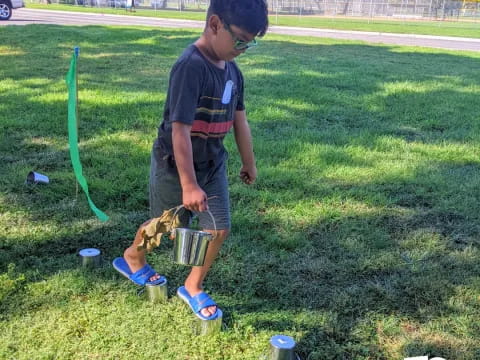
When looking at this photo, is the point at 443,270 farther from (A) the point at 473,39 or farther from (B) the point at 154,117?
(A) the point at 473,39

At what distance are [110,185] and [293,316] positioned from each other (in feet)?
6.47

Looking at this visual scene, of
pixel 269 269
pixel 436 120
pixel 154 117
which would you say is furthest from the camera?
pixel 436 120

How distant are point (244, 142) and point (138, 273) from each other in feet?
3.02

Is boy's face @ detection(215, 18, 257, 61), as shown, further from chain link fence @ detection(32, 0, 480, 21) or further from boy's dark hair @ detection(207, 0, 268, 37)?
chain link fence @ detection(32, 0, 480, 21)

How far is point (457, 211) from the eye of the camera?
151 inches

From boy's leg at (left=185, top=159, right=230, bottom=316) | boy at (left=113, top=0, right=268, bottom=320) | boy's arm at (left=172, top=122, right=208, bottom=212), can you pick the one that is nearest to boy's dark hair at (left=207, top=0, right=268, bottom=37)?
boy at (left=113, top=0, right=268, bottom=320)

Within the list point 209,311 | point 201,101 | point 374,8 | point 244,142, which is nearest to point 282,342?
point 209,311

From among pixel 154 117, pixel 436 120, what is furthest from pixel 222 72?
pixel 436 120

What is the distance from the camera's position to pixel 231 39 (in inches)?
83.6

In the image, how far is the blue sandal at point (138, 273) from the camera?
2.68m

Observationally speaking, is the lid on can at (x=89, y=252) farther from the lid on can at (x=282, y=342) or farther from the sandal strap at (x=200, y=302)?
the lid on can at (x=282, y=342)

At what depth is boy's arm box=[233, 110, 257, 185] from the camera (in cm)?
256

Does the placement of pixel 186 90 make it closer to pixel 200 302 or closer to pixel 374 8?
pixel 200 302

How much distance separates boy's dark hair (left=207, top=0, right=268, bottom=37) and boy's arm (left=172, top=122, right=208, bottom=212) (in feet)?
1.59
